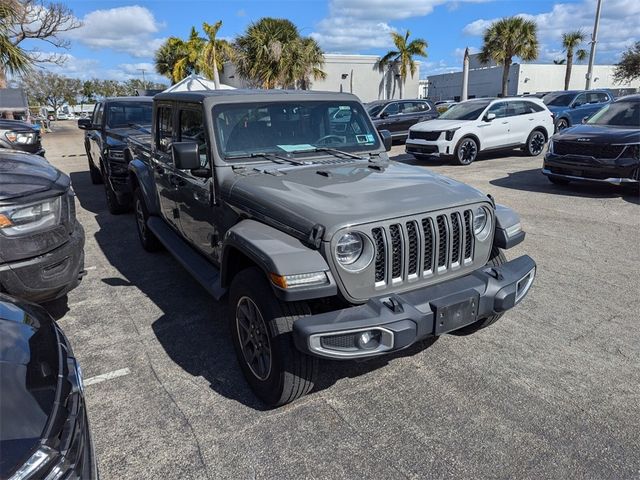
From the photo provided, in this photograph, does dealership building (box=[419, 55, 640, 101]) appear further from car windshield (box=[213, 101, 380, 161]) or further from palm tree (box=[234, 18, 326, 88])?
car windshield (box=[213, 101, 380, 161])

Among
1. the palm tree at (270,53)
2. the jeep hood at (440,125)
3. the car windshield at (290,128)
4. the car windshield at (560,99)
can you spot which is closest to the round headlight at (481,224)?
the car windshield at (290,128)

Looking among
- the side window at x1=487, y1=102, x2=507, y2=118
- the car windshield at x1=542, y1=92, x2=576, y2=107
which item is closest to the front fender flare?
the side window at x1=487, y1=102, x2=507, y2=118

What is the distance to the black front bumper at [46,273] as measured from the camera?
10.9 ft

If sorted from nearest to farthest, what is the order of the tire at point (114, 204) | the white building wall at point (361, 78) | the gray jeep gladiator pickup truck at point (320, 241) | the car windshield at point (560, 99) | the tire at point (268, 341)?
1. the gray jeep gladiator pickup truck at point (320, 241)
2. the tire at point (268, 341)
3. the tire at point (114, 204)
4. the car windshield at point (560, 99)
5. the white building wall at point (361, 78)

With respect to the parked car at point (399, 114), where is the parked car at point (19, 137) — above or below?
below

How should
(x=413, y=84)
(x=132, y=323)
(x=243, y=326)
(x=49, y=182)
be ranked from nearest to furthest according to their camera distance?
(x=243, y=326) → (x=49, y=182) → (x=132, y=323) → (x=413, y=84)

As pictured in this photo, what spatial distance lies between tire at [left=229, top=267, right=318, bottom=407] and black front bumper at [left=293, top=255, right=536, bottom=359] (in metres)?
0.23

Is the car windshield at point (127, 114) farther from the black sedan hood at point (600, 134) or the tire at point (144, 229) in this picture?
the black sedan hood at point (600, 134)

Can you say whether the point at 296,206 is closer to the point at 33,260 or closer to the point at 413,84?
the point at 33,260

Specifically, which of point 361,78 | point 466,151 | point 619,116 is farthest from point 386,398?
point 361,78

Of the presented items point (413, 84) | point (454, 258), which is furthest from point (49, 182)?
point (413, 84)

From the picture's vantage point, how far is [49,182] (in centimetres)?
380

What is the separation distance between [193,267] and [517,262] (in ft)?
8.40

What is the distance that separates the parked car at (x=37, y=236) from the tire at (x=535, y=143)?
12766 millimetres
